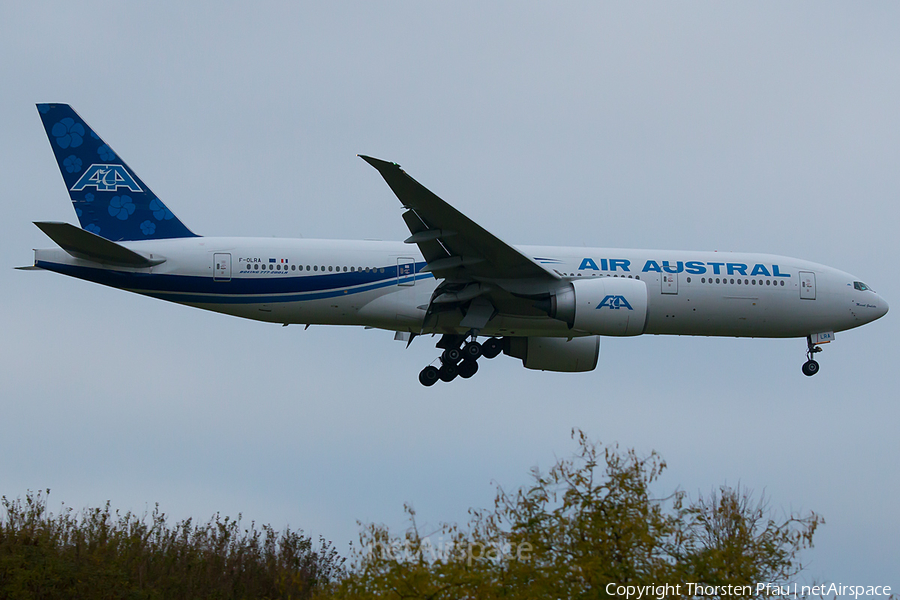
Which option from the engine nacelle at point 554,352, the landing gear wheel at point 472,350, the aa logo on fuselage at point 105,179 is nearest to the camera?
the aa logo on fuselage at point 105,179

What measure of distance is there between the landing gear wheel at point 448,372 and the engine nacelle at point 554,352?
7.20 feet

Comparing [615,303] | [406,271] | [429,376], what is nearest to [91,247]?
[406,271]

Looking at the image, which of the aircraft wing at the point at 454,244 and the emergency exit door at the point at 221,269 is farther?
the emergency exit door at the point at 221,269

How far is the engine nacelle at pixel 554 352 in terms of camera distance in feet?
84.2

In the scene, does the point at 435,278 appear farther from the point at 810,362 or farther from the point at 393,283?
the point at 810,362

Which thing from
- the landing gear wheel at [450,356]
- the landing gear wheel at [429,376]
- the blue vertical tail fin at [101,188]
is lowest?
the landing gear wheel at [429,376]

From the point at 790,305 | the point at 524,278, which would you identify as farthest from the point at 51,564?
the point at 790,305

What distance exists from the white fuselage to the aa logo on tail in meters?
0.84

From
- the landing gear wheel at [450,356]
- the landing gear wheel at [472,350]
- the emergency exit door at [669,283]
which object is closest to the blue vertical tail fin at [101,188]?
the landing gear wheel at [450,356]

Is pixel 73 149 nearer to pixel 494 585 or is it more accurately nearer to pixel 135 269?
pixel 135 269

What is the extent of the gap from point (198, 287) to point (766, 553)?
1380cm

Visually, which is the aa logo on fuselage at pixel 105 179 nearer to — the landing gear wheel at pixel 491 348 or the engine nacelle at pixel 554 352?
the landing gear wheel at pixel 491 348

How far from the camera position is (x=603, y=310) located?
834 inches

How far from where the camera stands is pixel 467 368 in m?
24.3
